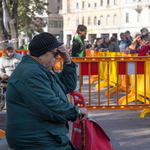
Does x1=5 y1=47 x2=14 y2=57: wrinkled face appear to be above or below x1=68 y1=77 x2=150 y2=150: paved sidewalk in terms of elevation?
above

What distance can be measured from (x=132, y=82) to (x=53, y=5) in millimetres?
88804

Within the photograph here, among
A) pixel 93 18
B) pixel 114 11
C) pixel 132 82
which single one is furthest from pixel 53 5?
pixel 132 82

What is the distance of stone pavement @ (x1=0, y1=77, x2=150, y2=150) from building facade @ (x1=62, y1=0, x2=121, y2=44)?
190 ft

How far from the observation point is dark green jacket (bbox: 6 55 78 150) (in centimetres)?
256

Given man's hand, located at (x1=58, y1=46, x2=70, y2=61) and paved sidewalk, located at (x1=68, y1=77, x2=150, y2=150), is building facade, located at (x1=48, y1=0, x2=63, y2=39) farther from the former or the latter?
man's hand, located at (x1=58, y1=46, x2=70, y2=61)

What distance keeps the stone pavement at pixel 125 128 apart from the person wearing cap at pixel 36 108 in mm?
2652

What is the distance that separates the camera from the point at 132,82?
25.5ft

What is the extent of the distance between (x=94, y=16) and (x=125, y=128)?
6779 cm

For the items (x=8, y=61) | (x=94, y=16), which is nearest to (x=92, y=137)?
(x=8, y=61)

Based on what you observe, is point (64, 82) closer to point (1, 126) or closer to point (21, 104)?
point (21, 104)

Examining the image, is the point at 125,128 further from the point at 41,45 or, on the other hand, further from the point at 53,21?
the point at 53,21

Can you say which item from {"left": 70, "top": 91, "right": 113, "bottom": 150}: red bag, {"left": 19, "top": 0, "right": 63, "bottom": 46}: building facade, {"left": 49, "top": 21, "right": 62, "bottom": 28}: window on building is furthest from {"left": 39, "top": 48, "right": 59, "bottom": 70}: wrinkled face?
{"left": 49, "top": 21, "right": 62, "bottom": 28}: window on building

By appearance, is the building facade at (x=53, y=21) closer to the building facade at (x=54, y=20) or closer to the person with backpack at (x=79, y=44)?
the building facade at (x=54, y=20)

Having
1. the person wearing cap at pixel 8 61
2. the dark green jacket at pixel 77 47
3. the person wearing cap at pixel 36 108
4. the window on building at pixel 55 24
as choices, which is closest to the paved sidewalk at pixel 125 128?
the dark green jacket at pixel 77 47
